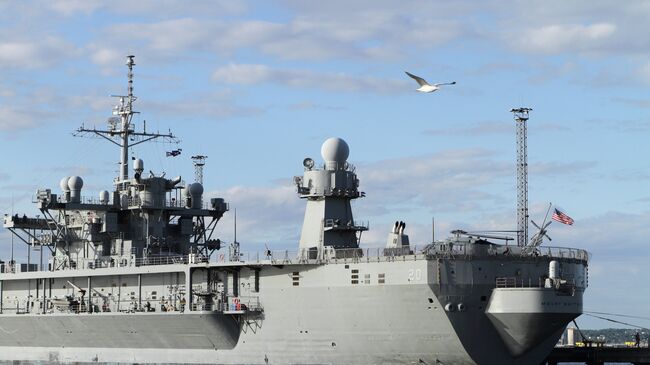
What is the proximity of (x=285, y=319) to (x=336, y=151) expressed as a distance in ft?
29.2

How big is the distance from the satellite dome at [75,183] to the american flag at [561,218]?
26310mm

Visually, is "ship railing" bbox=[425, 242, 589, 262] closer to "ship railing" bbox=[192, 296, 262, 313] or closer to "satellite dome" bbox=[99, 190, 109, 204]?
"ship railing" bbox=[192, 296, 262, 313]

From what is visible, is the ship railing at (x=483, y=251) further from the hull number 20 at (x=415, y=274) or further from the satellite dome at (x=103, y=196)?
the satellite dome at (x=103, y=196)

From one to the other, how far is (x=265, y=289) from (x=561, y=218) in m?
13.8

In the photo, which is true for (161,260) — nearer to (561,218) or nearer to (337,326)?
(337,326)

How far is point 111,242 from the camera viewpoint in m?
59.6

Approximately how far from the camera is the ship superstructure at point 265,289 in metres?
45.3

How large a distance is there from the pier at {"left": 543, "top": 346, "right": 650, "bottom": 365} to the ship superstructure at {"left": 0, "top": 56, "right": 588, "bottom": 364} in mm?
5411

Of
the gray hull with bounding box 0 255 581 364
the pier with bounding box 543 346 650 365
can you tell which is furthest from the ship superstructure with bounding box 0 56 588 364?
the pier with bounding box 543 346 650 365

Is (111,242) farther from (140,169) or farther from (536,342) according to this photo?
(536,342)

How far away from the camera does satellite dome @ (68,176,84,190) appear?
60.1 m

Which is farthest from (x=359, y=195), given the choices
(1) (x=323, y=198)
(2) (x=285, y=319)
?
(2) (x=285, y=319)

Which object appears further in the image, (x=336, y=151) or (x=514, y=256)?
(x=336, y=151)

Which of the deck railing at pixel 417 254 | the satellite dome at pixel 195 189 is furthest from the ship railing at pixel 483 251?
the satellite dome at pixel 195 189
